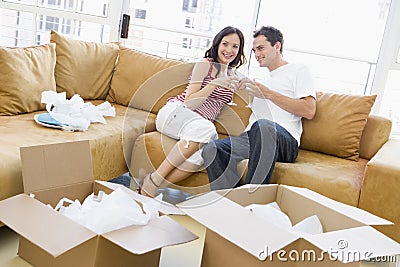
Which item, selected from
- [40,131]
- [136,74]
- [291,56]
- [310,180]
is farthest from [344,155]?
[40,131]

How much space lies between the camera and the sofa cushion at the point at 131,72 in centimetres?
300

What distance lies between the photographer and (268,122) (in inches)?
94.4

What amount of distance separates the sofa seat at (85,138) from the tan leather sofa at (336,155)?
0.36 feet

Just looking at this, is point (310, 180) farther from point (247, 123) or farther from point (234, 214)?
point (234, 214)

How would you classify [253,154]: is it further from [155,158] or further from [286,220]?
[286,220]

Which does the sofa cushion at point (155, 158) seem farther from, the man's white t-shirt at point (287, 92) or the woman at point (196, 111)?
the man's white t-shirt at point (287, 92)

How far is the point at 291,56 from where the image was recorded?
356 cm

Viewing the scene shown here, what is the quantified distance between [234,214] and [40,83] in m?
1.56

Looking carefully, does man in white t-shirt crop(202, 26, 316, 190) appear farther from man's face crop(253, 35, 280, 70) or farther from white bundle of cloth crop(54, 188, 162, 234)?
white bundle of cloth crop(54, 188, 162, 234)

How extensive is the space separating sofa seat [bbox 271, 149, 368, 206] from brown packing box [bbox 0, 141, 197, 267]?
0.88 m

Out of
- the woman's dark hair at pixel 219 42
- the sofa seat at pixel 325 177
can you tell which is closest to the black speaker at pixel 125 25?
the woman's dark hair at pixel 219 42

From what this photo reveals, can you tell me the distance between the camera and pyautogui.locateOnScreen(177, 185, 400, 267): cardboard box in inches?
51.3

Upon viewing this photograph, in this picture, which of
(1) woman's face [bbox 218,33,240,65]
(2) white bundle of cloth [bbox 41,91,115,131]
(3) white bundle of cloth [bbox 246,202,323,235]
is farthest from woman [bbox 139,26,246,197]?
(3) white bundle of cloth [bbox 246,202,323,235]

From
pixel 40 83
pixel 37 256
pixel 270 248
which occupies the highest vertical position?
pixel 40 83
